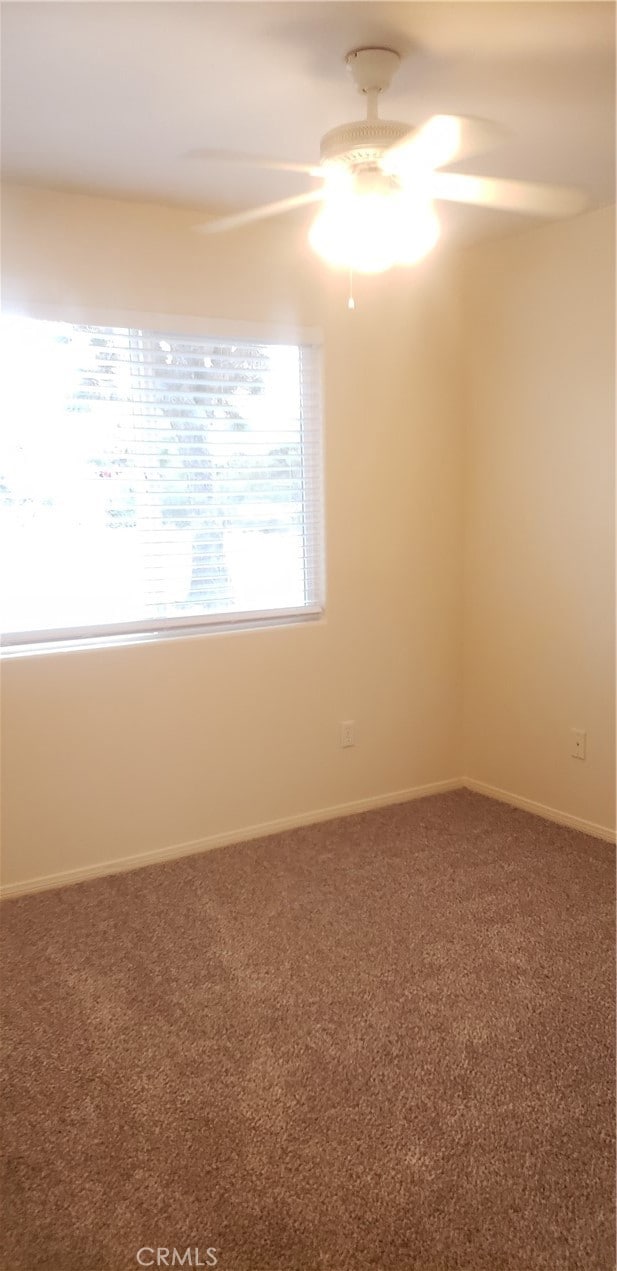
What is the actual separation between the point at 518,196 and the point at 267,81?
120cm

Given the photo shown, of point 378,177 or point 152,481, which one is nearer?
point 378,177

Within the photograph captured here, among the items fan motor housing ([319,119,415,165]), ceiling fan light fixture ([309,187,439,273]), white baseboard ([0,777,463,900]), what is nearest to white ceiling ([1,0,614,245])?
fan motor housing ([319,119,415,165])

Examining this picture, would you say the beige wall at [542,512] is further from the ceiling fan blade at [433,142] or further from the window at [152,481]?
the ceiling fan blade at [433,142]

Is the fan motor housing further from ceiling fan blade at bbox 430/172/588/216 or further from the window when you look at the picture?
the window

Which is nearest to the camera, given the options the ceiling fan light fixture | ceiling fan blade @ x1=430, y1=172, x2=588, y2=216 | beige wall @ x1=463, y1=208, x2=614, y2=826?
the ceiling fan light fixture

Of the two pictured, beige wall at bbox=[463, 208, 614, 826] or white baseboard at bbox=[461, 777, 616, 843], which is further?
white baseboard at bbox=[461, 777, 616, 843]

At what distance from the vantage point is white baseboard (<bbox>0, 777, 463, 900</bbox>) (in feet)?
10.3

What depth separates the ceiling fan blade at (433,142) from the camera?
1.87 metres

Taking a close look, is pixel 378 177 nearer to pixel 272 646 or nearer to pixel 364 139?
pixel 364 139

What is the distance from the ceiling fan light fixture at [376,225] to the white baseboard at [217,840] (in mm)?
2264

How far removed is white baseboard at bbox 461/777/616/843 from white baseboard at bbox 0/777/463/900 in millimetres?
115

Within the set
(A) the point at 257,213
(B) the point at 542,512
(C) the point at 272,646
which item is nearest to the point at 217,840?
(C) the point at 272,646

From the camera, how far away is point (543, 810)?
375 centimetres

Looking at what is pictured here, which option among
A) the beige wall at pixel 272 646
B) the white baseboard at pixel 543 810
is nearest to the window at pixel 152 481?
the beige wall at pixel 272 646
